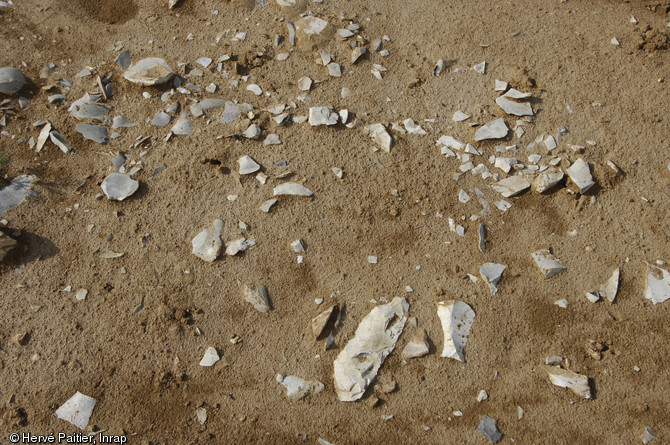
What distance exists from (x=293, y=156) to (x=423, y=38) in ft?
4.79

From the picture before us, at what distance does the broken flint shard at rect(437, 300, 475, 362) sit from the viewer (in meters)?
2.54

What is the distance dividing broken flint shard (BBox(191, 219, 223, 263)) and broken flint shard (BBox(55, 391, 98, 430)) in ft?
3.30

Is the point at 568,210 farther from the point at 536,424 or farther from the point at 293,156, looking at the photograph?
the point at 293,156

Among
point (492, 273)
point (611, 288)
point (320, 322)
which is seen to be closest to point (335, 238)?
point (320, 322)

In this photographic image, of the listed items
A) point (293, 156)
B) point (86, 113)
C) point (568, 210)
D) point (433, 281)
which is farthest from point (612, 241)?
point (86, 113)

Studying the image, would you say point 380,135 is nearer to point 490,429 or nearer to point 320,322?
point 320,322

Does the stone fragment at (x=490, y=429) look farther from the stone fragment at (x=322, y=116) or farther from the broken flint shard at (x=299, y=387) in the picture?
the stone fragment at (x=322, y=116)

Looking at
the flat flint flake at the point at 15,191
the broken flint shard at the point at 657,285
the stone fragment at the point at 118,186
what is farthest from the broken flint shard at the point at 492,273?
the flat flint flake at the point at 15,191

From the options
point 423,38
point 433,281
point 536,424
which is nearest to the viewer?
point 536,424

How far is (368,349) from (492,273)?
0.91 m

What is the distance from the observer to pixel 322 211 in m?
2.84

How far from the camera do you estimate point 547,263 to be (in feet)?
8.95

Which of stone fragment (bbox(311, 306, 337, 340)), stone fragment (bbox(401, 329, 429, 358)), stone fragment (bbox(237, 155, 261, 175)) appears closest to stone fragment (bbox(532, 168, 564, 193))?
stone fragment (bbox(401, 329, 429, 358))

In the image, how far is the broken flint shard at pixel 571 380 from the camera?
2492 millimetres
